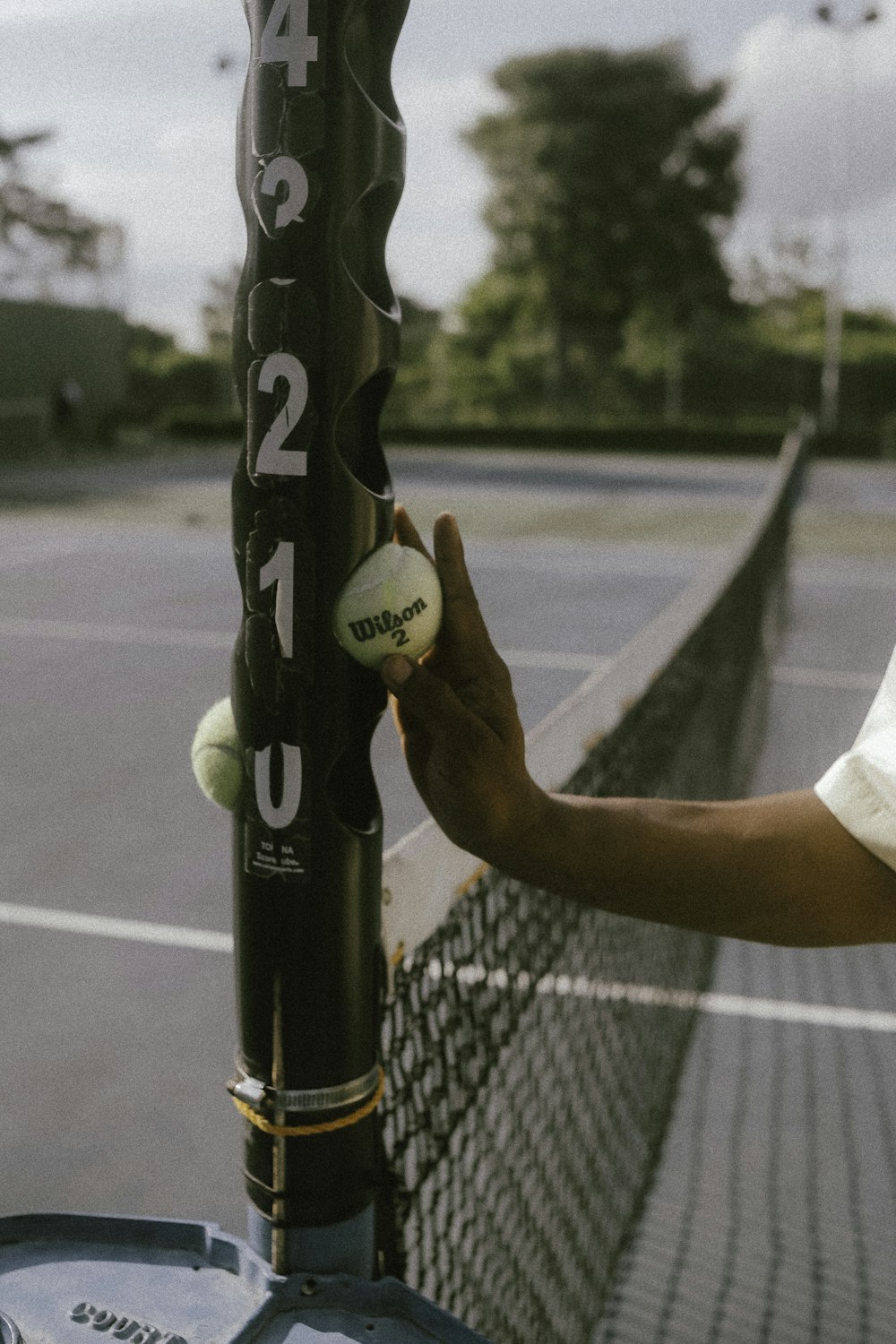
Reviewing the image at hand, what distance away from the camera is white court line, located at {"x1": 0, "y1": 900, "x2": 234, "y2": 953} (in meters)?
4.39

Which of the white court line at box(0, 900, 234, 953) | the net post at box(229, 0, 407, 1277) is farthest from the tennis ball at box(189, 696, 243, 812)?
the white court line at box(0, 900, 234, 953)

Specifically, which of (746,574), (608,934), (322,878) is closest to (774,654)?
(746,574)

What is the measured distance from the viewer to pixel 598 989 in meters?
3.08

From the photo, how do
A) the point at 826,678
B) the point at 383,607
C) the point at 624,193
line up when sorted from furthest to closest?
the point at 624,193, the point at 826,678, the point at 383,607

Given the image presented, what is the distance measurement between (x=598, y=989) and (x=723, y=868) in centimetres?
193

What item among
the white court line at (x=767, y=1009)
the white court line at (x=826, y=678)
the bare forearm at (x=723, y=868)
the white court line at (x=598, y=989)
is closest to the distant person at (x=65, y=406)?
the white court line at (x=826, y=678)

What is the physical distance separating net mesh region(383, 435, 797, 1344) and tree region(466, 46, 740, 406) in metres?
47.2

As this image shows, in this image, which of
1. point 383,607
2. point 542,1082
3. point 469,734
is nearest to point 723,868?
point 469,734

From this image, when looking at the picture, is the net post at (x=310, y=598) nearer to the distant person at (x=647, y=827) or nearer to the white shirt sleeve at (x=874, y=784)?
the distant person at (x=647, y=827)

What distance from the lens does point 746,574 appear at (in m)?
6.13

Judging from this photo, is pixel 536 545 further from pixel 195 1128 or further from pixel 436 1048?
pixel 436 1048

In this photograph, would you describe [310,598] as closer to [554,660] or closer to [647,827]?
[647,827]

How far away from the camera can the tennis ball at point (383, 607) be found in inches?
43.3

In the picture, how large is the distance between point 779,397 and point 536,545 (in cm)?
2482
